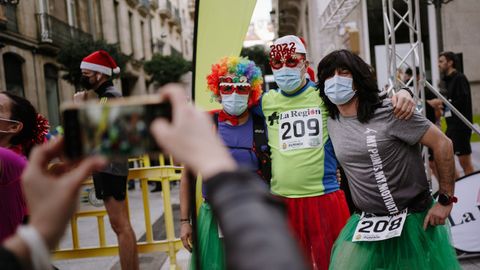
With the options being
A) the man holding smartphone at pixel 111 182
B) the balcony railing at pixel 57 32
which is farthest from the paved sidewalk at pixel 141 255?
the balcony railing at pixel 57 32

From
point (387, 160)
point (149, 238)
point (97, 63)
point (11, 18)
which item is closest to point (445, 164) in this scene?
point (387, 160)

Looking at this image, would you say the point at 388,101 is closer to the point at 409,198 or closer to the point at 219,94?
the point at 409,198

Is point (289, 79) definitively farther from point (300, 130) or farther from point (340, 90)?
point (340, 90)

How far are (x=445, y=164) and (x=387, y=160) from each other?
30 centimetres

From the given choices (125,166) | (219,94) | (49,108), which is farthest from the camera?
(49,108)

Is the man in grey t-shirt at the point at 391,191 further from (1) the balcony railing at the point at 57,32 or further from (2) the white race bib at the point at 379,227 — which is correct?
(1) the balcony railing at the point at 57,32

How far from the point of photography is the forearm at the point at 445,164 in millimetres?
2600

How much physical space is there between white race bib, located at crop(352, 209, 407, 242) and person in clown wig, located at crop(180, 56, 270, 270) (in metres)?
0.70

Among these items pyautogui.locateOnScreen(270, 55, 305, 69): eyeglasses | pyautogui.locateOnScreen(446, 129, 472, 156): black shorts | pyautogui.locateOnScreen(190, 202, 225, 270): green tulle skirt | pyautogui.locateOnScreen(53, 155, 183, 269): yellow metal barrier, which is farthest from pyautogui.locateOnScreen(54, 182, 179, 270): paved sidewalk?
pyautogui.locateOnScreen(446, 129, 472, 156): black shorts

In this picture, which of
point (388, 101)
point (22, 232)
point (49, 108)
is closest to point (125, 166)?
point (388, 101)

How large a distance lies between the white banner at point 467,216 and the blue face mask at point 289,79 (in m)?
2.21

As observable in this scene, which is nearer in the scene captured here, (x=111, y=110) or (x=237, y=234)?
(x=237, y=234)

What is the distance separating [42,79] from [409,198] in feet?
47.3

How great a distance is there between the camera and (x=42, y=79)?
50.3 feet
